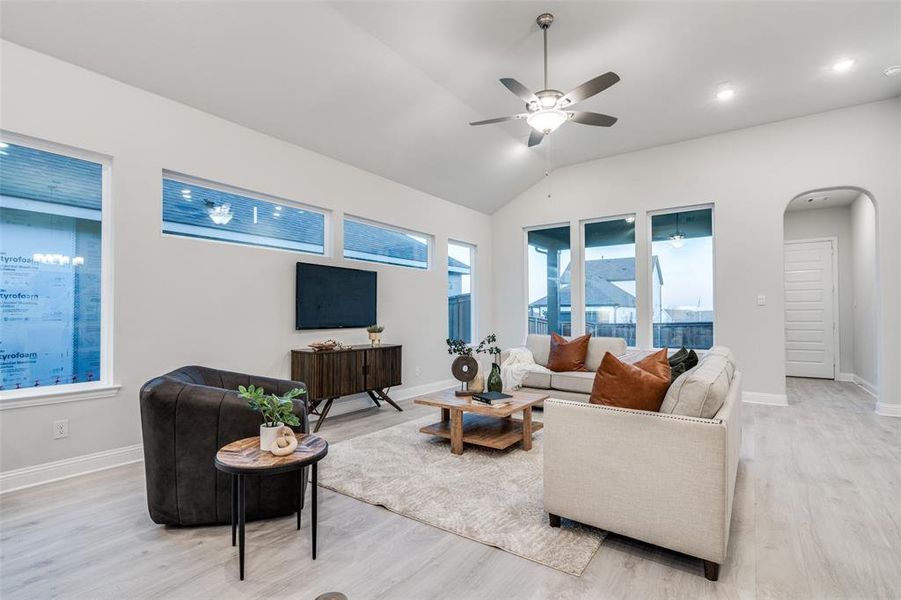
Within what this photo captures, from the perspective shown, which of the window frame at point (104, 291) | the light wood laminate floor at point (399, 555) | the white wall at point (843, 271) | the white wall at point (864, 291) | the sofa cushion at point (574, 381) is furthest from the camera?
the white wall at point (843, 271)

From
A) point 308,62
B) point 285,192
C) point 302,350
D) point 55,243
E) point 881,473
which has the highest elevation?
point 308,62

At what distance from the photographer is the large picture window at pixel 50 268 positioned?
115 inches

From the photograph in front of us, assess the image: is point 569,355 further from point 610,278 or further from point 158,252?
point 158,252

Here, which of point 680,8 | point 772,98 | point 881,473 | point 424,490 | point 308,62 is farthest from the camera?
point 772,98

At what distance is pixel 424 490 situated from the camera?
109 inches

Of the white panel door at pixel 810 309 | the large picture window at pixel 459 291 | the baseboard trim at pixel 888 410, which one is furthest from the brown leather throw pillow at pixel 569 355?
the white panel door at pixel 810 309

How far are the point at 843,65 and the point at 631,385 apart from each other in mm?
4265

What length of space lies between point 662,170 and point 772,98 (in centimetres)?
144

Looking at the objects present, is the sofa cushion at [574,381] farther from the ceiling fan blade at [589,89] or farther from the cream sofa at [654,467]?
the ceiling fan blade at [589,89]

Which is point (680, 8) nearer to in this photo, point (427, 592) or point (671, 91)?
point (671, 91)

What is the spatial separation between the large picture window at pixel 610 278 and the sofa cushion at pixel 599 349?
1314 mm

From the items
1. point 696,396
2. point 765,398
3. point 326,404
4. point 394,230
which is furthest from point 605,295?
point 696,396

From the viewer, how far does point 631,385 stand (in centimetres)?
216

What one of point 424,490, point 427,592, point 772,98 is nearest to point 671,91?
point 772,98
